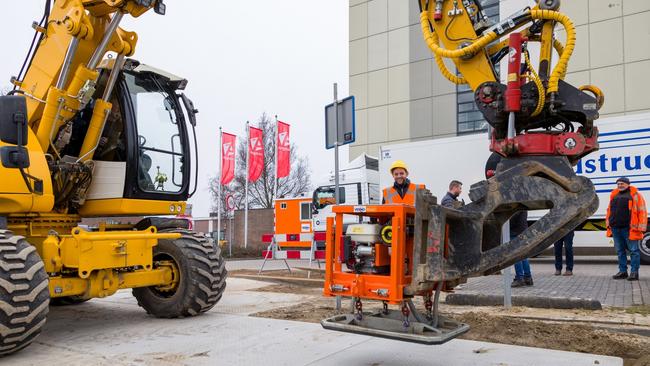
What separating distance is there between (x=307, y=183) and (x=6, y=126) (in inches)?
1398

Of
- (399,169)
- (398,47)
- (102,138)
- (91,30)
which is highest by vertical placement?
(398,47)

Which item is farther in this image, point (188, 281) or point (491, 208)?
point (188, 281)

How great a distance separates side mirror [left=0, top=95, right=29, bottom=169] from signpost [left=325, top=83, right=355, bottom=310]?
12.8 ft

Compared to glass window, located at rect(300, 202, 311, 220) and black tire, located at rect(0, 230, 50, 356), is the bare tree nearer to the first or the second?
glass window, located at rect(300, 202, 311, 220)

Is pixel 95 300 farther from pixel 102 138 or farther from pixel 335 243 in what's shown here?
pixel 335 243

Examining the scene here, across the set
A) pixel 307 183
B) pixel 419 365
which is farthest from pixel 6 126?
pixel 307 183

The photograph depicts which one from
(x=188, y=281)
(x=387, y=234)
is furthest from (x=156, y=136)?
(x=387, y=234)

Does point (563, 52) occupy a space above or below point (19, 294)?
above

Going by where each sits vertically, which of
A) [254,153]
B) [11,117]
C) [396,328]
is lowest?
[396,328]

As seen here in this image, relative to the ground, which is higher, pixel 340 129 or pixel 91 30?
pixel 91 30

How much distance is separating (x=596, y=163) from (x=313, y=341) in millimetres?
10374

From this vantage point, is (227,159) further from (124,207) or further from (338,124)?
(124,207)

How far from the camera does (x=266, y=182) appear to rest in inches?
1427

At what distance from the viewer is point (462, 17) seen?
4.44 metres
